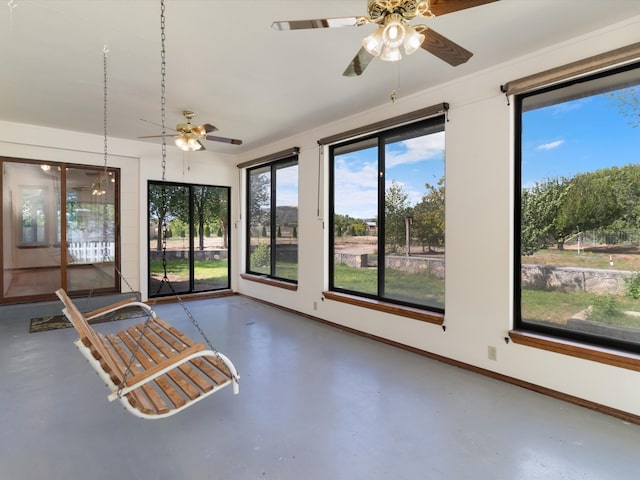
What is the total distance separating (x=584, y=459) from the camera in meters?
1.95

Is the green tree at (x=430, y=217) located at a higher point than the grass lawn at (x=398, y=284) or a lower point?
higher

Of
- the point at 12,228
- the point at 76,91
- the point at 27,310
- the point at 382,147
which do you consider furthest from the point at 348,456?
the point at 12,228

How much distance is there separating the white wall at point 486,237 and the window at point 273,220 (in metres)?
2.42

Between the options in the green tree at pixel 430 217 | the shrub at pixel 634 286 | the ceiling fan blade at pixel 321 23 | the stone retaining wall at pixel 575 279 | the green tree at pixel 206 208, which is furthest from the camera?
the green tree at pixel 206 208

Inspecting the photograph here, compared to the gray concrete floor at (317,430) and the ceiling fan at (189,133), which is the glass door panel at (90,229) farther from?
the gray concrete floor at (317,430)

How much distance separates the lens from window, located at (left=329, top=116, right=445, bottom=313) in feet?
12.0

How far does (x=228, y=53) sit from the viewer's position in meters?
2.79

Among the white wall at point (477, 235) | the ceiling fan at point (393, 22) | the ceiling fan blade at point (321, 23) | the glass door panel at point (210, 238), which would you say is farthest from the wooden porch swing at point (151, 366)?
the glass door panel at point (210, 238)

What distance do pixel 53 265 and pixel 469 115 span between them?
6.32 meters

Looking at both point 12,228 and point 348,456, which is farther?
point 12,228

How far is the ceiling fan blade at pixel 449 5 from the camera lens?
1658mm

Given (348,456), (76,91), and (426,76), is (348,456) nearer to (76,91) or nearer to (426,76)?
(426,76)

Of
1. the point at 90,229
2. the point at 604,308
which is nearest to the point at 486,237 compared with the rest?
the point at 604,308

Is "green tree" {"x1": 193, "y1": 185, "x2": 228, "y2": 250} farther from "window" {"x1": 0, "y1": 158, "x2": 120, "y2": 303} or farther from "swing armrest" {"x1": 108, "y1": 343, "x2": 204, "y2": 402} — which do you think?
"swing armrest" {"x1": 108, "y1": 343, "x2": 204, "y2": 402}
